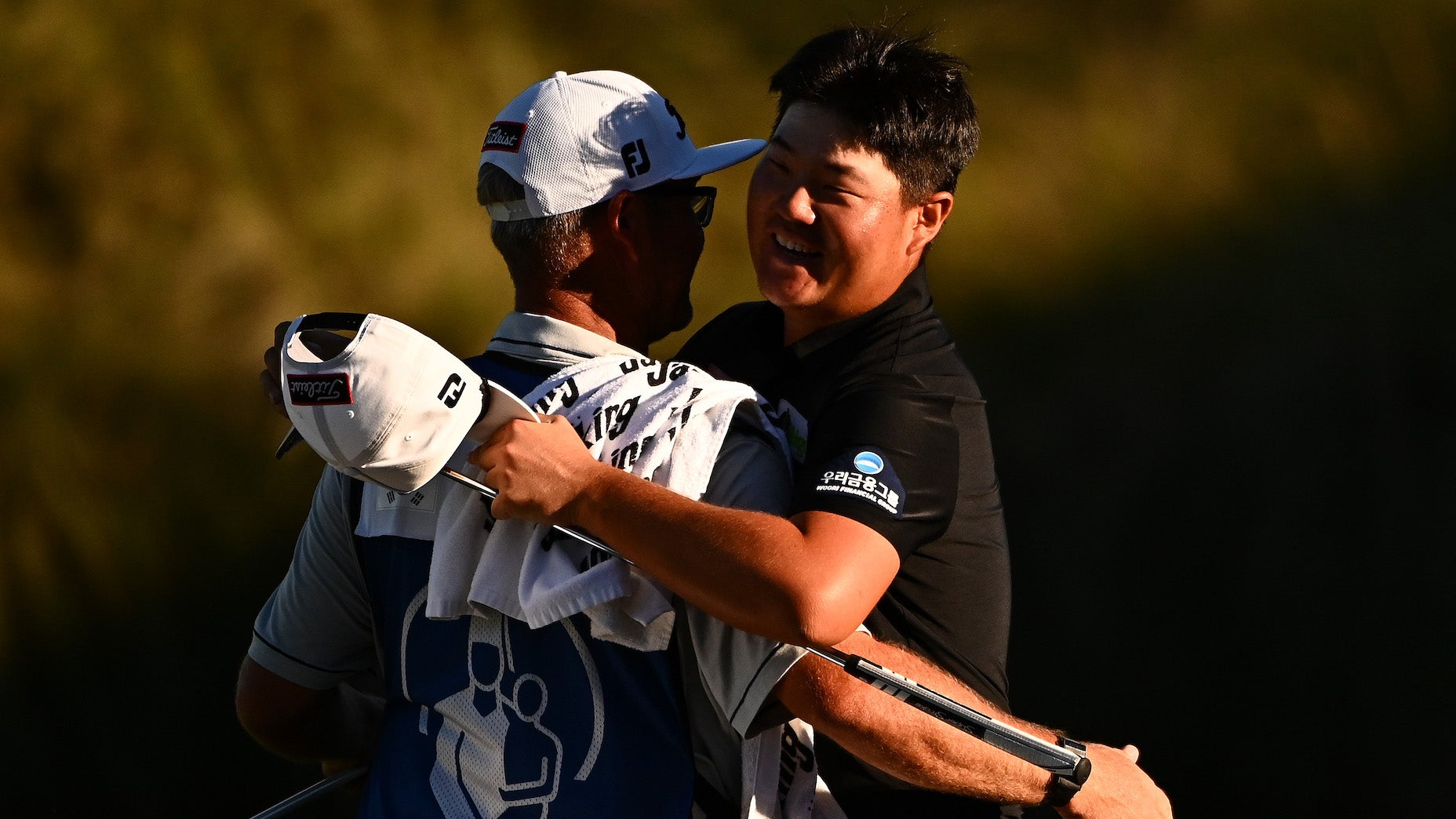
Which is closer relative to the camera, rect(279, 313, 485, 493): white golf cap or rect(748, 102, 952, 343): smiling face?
rect(279, 313, 485, 493): white golf cap

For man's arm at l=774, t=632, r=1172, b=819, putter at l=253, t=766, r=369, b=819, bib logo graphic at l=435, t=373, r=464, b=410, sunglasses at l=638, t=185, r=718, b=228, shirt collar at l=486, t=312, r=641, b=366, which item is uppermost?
sunglasses at l=638, t=185, r=718, b=228

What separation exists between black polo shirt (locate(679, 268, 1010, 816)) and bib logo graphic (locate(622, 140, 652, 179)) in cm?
36

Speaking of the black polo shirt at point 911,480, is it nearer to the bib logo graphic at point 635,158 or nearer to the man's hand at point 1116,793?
the man's hand at point 1116,793

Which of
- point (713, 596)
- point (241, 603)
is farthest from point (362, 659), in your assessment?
point (241, 603)

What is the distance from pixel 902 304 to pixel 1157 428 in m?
1.37

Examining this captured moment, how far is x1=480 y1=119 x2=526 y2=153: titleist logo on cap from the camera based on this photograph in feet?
5.89

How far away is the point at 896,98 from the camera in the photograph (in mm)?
1931

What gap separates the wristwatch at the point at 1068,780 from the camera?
5.28ft

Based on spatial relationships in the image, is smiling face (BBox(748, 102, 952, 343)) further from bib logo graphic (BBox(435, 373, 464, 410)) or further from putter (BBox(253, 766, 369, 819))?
putter (BBox(253, 766, 369, 819))

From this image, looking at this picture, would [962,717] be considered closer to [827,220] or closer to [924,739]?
[924,739]

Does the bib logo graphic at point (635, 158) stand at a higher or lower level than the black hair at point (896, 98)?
lower

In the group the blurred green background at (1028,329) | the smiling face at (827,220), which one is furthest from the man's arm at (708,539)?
the blurred green background at (1028,329)

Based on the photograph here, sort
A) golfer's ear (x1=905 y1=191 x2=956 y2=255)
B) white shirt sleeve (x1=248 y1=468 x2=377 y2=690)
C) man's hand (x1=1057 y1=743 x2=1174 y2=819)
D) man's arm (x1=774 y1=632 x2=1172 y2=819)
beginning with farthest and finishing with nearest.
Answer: golfer's ear (x1=905 y1=191 x2=956 y2=255) < white shirt sleeve (x1=248 y1=468 x2=377 y2=690) < man's hand (x1=1057 y1=743 x2=1174 y2=819) < man's arm (x1=774 y1=632 x2=1172 y2=819)

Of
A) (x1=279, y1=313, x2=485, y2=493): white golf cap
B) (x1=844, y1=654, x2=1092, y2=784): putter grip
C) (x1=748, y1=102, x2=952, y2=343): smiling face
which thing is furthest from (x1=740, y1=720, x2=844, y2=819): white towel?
(x1=748, y1=102, x2=952, y2=343): smiling face
